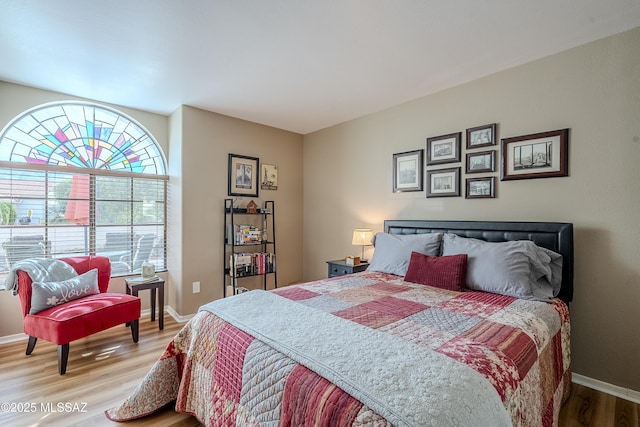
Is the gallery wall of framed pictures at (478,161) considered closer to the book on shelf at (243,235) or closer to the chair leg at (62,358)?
the book on shelf at (243,235)

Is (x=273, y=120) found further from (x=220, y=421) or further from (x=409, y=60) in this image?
(x=220, y=421)

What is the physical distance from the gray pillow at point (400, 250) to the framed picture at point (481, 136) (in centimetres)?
91

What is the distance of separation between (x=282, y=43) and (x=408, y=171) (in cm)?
185

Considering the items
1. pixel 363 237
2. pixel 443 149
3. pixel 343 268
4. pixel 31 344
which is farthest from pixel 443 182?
pixel 31 344

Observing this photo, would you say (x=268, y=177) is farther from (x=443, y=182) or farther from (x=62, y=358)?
(x=62, y=358)

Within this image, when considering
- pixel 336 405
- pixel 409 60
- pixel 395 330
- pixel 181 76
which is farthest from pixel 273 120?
pixel 336 405

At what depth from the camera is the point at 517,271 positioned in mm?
2096

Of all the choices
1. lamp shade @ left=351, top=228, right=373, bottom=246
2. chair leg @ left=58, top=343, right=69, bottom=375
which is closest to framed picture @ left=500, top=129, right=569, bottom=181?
lamp shade @ left=351, top=228, right=373, bottom=246

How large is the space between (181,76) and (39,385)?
105 inches

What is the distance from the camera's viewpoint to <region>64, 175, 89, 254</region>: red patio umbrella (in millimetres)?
3238

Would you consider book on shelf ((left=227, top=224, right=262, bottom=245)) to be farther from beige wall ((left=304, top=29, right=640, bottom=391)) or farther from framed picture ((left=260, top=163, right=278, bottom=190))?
beige wall ((left=304, top=29, right=640, bottom=391))

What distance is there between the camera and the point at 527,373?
134cm

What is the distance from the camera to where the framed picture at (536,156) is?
2.33 metres

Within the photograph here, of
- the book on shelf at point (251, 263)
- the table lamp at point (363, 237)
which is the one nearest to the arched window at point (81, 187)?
the book on shelf at point (251, 263)
